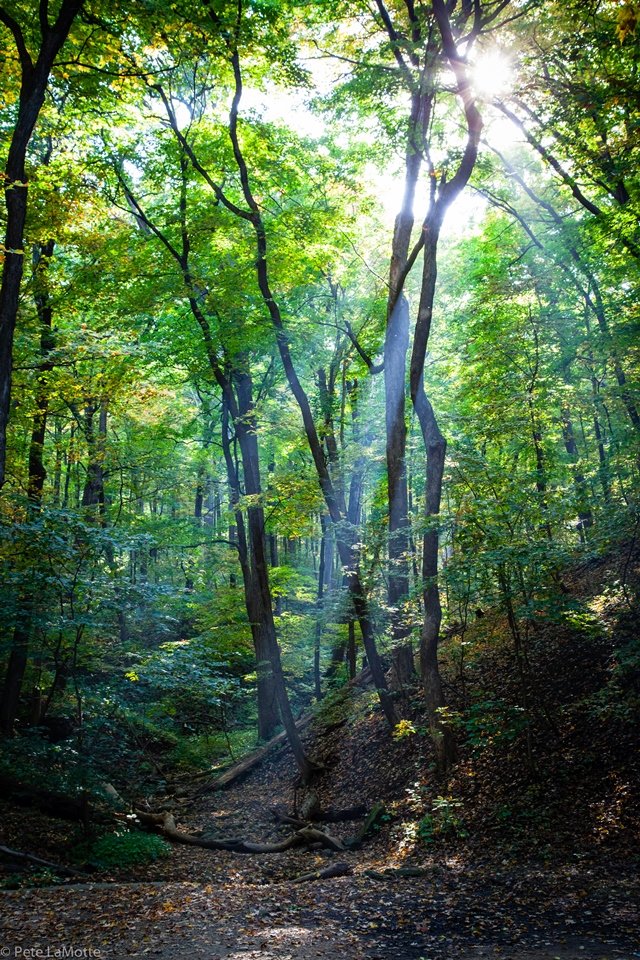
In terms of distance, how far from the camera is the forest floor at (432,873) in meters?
4.89

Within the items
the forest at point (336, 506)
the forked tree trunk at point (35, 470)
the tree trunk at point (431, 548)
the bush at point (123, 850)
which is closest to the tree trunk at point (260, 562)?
the forest at point (336, 506)

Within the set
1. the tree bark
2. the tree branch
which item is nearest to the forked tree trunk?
the tree bark

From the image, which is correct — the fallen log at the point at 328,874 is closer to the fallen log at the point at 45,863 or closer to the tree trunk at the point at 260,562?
the fallen log at the point at 45,863

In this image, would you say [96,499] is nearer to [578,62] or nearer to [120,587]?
[120,587]

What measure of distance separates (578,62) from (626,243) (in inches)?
115

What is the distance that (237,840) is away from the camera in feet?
30.7

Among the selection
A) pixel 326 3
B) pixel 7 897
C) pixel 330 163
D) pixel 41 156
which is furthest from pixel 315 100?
pixel 7 897

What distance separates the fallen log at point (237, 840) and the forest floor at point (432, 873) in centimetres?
18

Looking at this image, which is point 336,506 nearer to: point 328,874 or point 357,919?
point 328,874

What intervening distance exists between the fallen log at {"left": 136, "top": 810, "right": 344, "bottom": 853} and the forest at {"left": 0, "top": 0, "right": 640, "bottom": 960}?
7 centimetres

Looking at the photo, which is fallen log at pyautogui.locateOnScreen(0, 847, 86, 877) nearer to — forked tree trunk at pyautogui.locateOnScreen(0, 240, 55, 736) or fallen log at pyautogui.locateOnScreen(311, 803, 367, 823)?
forked tree trunk at pyautogui.locateOnScreen(0, 240, 55, 736)

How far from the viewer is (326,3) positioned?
30.4 feet

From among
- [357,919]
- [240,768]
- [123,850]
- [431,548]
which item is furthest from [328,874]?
[240,768]

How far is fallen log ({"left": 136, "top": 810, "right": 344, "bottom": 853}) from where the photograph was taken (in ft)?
28.9
